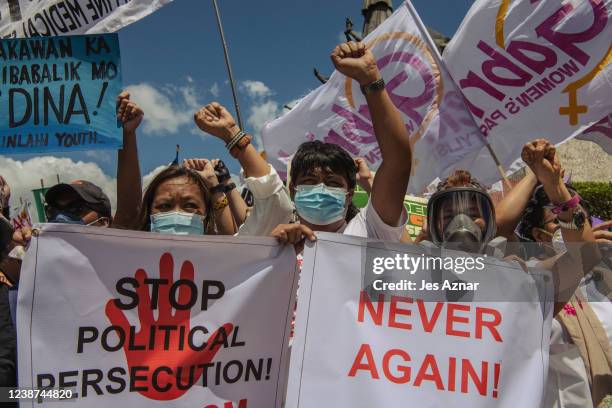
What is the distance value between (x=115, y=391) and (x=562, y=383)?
176cm

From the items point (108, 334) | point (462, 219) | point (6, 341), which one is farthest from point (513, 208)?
point (6, 341)

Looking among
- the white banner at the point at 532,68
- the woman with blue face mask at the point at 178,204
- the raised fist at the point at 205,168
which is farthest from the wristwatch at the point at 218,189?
the white banner at the point at 532,68

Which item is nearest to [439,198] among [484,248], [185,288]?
[484,248]

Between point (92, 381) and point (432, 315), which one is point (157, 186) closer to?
point (92, 381)

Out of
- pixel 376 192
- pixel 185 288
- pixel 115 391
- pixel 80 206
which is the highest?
pixel 376 192

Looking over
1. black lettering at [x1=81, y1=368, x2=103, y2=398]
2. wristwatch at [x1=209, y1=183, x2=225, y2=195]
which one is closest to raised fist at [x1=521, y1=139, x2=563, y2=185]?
wristwatch at [x1=209, y1=183, x2=225, y2=195]

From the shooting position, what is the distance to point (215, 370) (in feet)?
7.29

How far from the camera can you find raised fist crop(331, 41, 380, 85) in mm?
2414

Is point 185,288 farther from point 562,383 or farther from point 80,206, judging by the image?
point 562,383

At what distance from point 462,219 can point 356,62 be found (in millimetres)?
822

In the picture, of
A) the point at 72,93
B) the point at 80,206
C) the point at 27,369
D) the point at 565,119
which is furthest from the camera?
the point at 565,119

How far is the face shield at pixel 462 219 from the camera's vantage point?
2.27m

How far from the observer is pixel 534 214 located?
283cm

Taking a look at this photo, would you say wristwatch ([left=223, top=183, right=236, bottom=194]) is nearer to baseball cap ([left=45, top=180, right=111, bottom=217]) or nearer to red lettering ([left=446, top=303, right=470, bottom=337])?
baseball cap ([left=45, top=180, right=111, bottom=217])
